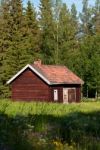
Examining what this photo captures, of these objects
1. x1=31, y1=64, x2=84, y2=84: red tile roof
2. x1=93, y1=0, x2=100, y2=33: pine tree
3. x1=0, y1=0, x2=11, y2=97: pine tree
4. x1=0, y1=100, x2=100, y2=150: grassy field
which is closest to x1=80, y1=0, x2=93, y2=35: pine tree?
x1=93, y1=0, x2=100, y2=33: pine tree

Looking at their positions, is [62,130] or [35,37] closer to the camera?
[62,130]

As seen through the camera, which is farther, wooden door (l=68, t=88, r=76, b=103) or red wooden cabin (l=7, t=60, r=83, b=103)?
wooden door (l=68, t=88, r=76, b=103)

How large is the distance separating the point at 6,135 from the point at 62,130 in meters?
1.94

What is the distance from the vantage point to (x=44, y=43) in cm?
7625

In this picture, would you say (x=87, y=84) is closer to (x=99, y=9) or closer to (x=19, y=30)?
(x=19, y=30)

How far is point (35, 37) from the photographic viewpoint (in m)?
78.1

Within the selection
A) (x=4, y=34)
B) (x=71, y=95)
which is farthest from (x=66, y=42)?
(x=71, y=95)

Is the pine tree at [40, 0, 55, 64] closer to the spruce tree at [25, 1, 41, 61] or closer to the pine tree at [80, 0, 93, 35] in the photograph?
the spruce tree at [25, 1, 41, 61]

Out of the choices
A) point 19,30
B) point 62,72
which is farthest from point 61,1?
point 62,72

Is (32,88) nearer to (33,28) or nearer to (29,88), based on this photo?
(29,88)

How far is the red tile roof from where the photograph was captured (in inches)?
2125

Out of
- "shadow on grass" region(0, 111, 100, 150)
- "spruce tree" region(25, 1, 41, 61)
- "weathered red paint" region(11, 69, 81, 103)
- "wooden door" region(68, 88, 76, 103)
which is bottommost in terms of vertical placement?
"wooden door" region(68, 88, 76, 103)

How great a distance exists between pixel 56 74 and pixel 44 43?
20838 mm

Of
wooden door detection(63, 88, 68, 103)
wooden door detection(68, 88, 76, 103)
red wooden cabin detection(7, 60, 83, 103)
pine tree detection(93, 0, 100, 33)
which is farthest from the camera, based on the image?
pine tree detection(93, 0, 100, 33)
